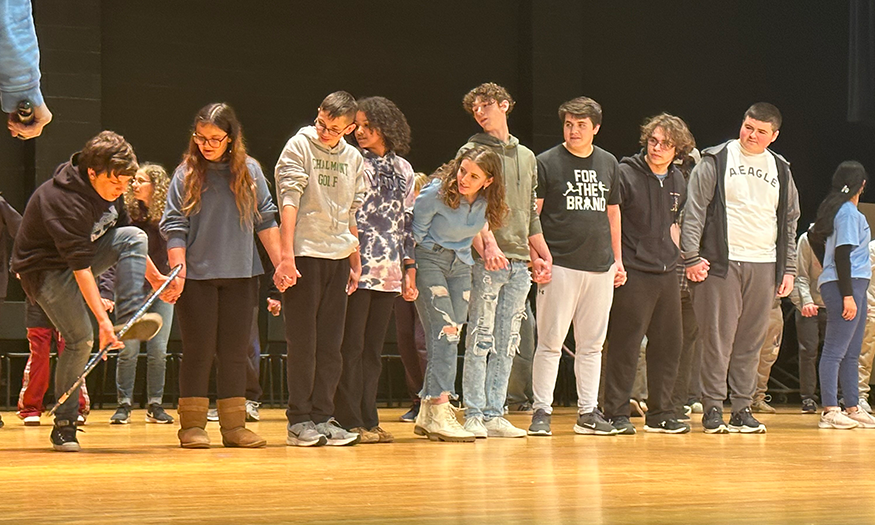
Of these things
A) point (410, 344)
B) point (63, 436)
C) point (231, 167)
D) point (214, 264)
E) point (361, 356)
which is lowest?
point (63, 436)

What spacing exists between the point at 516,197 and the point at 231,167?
125cm

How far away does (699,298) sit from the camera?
5133 millimetres

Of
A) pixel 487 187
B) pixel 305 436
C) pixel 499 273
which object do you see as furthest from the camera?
pixel 499 273

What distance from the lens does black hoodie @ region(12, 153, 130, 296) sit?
383cm

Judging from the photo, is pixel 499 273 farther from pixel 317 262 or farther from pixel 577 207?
pixel 317 262

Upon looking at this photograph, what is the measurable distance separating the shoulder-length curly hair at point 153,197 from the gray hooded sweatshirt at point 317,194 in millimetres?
1922

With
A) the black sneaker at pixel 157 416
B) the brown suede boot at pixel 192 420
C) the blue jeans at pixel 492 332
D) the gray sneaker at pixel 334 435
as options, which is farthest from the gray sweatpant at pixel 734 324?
the black sneaker at pixel 157 416

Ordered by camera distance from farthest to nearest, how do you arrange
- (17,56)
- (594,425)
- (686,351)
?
1. (686,351)
2. (594,425)
3. (17,56)

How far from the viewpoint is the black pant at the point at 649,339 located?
4949 millimetres

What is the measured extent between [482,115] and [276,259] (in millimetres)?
1186

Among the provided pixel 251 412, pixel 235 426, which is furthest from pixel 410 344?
pixel 235 426

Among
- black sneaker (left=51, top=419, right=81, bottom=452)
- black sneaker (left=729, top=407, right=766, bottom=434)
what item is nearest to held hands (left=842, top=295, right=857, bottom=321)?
black sneaker (left=729, top=407, right=766, bottom=434)

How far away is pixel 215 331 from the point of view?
3.98 meters

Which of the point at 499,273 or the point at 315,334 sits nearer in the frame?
the point at 315,334
